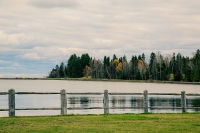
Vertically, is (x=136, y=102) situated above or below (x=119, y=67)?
below

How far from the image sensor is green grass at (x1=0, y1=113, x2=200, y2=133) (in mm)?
15820

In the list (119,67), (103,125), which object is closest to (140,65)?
(119,67)

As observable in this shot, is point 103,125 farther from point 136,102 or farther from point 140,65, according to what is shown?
point 140,65

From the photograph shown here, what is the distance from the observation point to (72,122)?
726 inches

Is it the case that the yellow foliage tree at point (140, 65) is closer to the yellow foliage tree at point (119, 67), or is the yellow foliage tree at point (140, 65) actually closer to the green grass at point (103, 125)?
the yellow foliage tree at point (119, 67)

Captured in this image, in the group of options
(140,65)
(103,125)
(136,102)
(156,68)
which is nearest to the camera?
(103,125)

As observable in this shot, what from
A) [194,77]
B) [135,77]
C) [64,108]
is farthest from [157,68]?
[64,108]

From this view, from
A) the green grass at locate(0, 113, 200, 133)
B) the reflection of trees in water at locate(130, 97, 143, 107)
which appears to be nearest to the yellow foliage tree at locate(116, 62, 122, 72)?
the reflection of trees in water at locate(130, 97, 143, 107)

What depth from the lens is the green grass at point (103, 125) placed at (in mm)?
15820

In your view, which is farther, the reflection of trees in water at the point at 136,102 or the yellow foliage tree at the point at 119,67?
the yellow foliage tree at the point at 119,67

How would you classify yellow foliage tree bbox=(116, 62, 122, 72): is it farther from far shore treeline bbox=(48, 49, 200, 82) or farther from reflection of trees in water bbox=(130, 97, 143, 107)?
reflection of trees in water bbox=(130, 97, 143, 107)

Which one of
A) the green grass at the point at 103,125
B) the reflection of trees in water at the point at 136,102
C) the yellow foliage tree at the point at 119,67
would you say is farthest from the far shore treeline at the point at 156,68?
the green grass at the point at 103,125

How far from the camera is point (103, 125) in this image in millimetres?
17328

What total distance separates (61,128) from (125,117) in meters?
5.34
